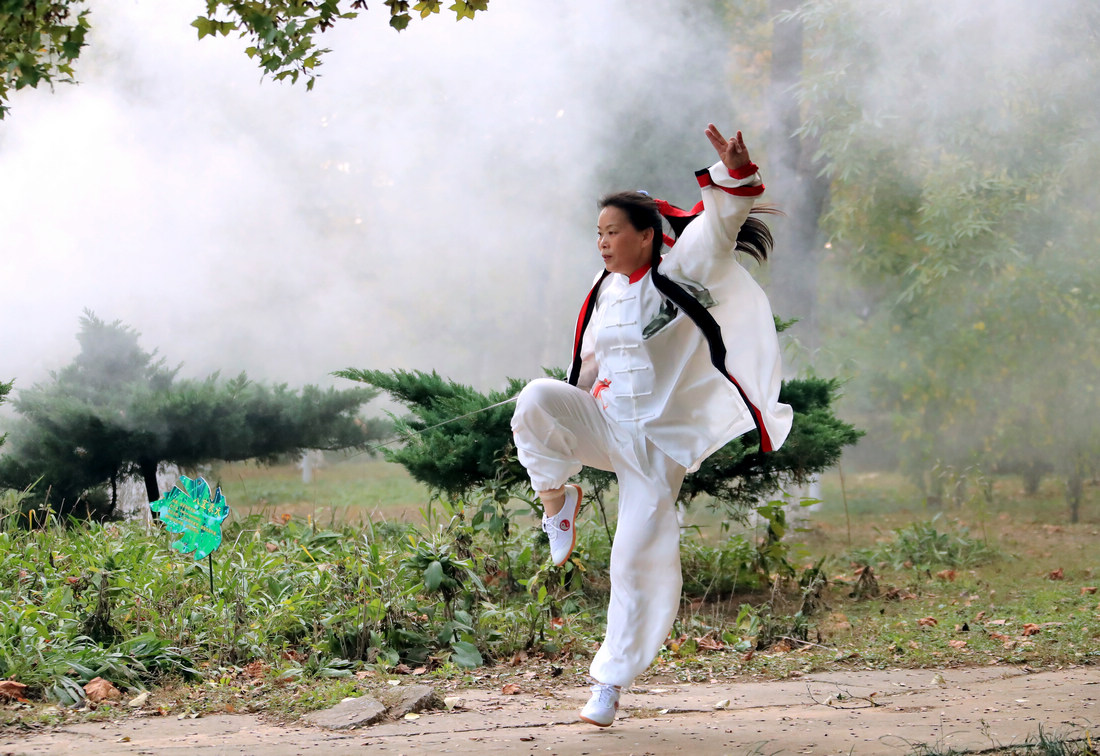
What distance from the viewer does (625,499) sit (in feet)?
7.41

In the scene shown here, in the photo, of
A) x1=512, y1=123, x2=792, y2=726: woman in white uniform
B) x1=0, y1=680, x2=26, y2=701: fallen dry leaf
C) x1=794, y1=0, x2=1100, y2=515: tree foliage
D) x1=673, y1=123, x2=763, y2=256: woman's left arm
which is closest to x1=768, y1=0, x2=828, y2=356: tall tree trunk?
x1=794, y1=0, x2=1100, y2=515: tree foliage

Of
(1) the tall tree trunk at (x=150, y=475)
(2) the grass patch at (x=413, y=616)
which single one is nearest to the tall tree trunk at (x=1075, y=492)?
(2) the grass patch at (x=413, y=616)

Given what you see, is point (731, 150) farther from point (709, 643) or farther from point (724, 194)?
point (709, 643)

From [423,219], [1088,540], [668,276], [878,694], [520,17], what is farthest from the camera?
[423,219]

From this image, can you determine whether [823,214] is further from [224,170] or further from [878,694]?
[878,694]

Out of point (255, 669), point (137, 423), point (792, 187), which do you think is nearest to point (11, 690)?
point (255, 669)

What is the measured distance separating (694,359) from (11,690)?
5.74ft

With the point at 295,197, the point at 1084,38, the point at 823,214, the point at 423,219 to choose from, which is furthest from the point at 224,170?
the point at 1084,38

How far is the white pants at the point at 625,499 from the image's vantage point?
2.17 m

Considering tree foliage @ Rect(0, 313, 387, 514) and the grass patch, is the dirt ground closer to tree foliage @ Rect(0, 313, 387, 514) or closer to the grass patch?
the grass patch

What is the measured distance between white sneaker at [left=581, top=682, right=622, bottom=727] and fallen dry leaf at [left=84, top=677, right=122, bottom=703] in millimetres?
1127

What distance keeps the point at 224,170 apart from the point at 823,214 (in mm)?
4325

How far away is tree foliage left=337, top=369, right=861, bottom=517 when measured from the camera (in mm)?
3631

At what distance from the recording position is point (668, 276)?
2.26 meters
